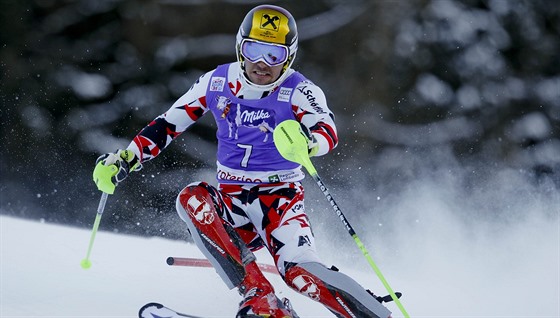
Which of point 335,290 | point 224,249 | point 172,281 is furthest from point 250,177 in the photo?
point 172,281

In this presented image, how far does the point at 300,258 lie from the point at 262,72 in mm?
981

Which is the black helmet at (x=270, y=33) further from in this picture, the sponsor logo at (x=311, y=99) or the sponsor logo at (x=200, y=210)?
the sponsor logo at (x=200, y=210)

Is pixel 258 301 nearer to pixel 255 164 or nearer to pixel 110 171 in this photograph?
pixel 255 164

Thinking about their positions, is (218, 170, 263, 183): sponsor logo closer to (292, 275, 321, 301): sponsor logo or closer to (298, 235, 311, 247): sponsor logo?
(298, 235, 311, 247): sponsor logo

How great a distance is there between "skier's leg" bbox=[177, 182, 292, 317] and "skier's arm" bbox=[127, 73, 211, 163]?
1.60 ft

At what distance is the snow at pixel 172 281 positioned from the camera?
5457 millimetres

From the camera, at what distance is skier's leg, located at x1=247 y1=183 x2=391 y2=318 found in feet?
14.5

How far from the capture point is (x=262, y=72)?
4992mm

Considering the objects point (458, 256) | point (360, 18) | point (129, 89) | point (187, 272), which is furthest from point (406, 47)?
point (187, 272)

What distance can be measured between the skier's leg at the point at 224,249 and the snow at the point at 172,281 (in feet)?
2.35

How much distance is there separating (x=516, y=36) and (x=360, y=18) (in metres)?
2.63

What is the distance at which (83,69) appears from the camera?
17.5 m

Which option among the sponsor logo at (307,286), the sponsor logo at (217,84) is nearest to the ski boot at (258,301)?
the sponsor logo at (307,286)

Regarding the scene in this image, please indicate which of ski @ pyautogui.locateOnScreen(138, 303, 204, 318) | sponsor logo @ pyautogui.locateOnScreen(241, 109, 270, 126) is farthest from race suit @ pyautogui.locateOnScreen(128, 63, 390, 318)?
ski @ pyautogui.locateOnScreen(138, 303, 204, 318)
